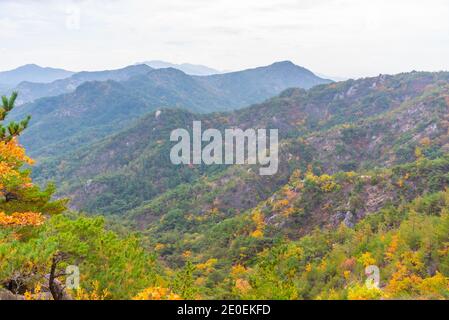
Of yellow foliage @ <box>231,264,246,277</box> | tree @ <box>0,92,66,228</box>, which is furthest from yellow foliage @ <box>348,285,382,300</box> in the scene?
yellow foliage @ <box>231,264,246,277</box>

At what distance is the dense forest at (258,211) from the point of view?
14.7m

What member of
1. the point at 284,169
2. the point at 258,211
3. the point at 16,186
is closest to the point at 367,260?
the point at 16,186

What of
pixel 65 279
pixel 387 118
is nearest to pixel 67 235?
pixel 65 279

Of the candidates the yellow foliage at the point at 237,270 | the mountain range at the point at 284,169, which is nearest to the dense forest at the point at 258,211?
the mountain range at the point at 284,169

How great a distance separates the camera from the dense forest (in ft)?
48.2

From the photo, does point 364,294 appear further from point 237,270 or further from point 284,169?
point 284,169

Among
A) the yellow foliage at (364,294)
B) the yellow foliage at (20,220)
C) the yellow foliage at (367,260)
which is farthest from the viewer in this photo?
the yellow foliage at (367,260)

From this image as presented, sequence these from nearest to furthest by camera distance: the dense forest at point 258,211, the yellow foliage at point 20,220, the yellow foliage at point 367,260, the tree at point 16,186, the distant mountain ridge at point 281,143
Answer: the yellow foliage at point 20,220, the dense forest at point 258,211, the tree at point 16,186, the yellow foliage at point 367,260, the distant mountain ridge at point 281,143

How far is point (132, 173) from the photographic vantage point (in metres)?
147

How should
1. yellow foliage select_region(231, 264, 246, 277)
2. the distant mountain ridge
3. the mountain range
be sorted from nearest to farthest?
1. yellow foliage select_region(231, 264, 246, 277)
2. the mountain range
3. the distant mountain ridge

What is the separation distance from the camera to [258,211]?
72750 mm

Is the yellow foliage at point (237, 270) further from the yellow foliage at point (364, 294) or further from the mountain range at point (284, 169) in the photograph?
the yellow foliage at point (364, 294)

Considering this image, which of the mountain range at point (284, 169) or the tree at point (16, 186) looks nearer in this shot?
the tree at point (16, 186)

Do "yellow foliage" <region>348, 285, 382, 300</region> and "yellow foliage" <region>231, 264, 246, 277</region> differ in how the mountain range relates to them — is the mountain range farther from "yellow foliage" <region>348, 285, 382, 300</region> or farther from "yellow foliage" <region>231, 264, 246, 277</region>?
"yellow foliage" <region>348, 285, 382, 300</region>
